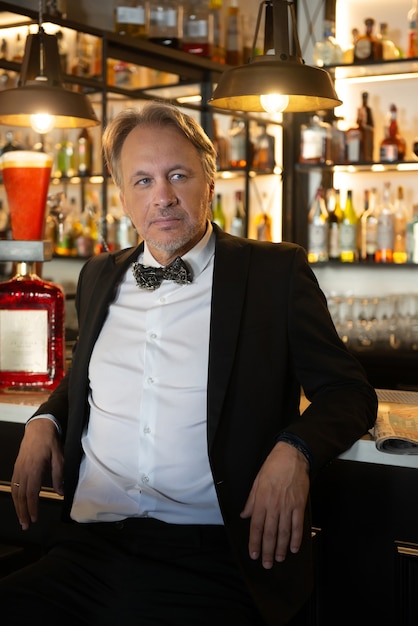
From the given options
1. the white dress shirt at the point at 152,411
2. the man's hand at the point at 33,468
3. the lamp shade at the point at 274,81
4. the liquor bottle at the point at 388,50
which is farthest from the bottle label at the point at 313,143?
the man's hand at the point at 33,468

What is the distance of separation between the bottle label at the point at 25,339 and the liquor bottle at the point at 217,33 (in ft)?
10.1

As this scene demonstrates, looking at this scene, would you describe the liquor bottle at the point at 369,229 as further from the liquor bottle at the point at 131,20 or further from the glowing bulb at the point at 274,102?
the glowing bulb at the point at 274,102

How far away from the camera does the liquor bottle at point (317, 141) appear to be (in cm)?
455

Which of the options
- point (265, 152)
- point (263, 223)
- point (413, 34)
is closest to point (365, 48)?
point (413, 34)

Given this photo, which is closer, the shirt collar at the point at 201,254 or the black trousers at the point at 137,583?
the black trousers at the point at 137,583

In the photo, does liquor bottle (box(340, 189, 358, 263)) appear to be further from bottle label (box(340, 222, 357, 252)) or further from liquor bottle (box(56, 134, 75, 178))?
liquor bottle (box(56, 134, 75, 178))

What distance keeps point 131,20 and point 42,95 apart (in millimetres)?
2634

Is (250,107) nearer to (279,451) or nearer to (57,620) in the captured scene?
(279,451)

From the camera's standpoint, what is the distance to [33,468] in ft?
5.88

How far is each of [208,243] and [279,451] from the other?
0.59m

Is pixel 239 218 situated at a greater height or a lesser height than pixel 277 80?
lesser

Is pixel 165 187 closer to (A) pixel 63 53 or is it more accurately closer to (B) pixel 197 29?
(B) pixel 197 29

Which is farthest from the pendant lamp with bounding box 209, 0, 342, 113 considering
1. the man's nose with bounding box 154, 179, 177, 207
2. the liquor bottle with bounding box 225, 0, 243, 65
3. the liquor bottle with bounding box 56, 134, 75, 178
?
the liquor bottle with bounding box 56, 134, 75, 178

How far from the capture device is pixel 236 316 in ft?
5.59
